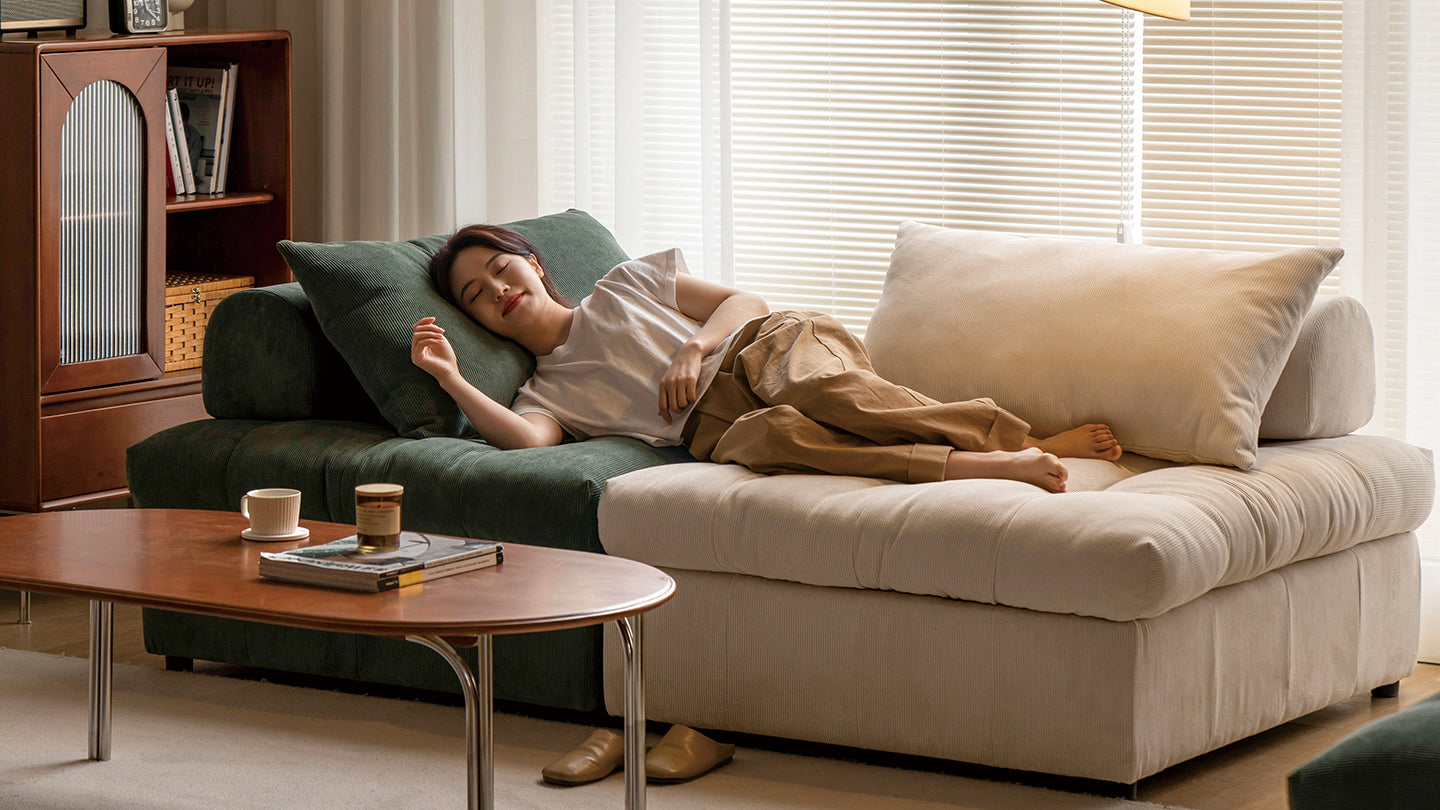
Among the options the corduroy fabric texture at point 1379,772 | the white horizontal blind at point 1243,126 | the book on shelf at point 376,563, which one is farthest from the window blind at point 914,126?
the corduroy fabric texture at point 1379,772

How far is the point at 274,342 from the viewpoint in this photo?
127 inches

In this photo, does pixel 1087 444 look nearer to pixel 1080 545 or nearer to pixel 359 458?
pixel 1080 545

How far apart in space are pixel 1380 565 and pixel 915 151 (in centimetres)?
142

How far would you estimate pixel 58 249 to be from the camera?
3.63 m

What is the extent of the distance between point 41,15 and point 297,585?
213 centimetres

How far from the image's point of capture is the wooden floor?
101 inches

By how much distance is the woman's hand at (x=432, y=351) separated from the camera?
307 centimetres

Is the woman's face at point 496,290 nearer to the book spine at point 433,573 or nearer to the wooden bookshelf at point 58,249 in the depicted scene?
the wooden bookshelf at point 58,249

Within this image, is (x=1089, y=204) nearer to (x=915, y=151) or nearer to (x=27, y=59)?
(x=915, y=151)

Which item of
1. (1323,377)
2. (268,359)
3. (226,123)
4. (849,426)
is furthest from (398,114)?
(1323,377)

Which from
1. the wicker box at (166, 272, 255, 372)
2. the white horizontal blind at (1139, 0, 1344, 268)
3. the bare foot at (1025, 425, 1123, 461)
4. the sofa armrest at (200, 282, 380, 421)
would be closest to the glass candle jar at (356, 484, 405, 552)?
the sofa armrest at (200, 282, 380, 421)

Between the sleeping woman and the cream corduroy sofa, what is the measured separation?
80mm

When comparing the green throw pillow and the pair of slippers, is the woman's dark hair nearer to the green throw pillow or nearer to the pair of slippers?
the green throw pillow

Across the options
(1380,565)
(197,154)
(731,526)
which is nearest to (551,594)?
(731,526)
